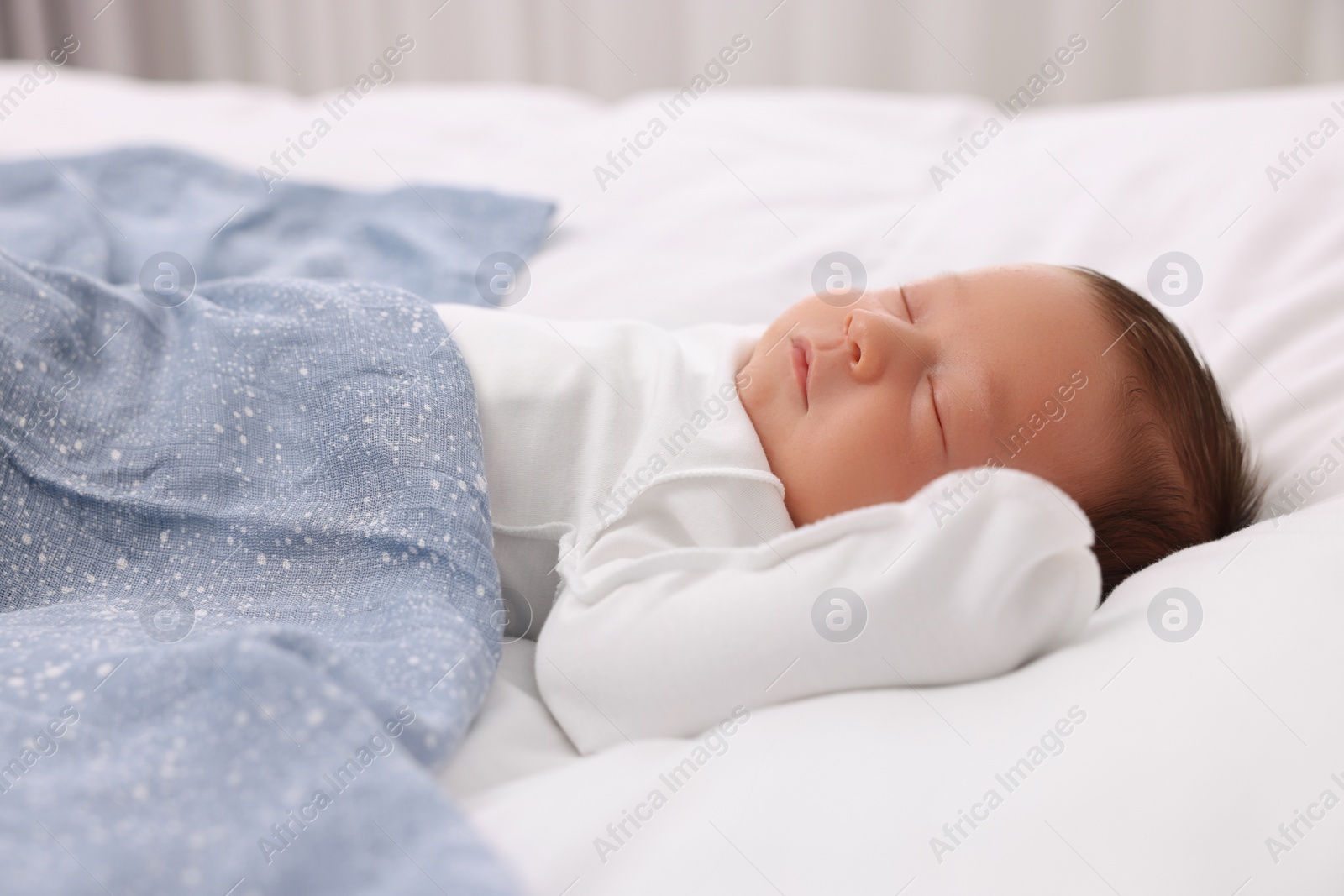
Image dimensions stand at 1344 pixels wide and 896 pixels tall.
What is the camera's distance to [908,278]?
1264 millimetres

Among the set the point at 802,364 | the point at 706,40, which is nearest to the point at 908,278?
the point at 802,364

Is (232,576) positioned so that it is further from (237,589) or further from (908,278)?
(908,278)

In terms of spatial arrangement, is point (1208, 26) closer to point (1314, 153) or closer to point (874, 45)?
point (874, 45)

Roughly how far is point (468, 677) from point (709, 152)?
44.2 inches

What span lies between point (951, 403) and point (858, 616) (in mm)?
264

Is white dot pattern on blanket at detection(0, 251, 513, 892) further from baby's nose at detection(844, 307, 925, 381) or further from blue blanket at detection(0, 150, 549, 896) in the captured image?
baby's nose at detection(844, 307, 925, 381)

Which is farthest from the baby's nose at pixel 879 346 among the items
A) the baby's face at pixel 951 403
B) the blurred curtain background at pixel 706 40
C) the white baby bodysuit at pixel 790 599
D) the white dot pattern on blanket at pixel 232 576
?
the blurred curtain background at pixel 706 40

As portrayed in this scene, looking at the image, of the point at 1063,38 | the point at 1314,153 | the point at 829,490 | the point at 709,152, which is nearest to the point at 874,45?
the point at 1063,38

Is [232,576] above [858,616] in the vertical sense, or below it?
below

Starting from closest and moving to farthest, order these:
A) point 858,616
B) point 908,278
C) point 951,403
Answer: point 858,616 → point 951,403 → point 908,278

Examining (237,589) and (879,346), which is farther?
(879,346)

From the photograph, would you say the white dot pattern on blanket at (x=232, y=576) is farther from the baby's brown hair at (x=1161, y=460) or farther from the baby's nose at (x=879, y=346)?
the baby's brown hair at (x=1161, y=460)

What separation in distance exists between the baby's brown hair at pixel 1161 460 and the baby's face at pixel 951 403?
0.06 ft

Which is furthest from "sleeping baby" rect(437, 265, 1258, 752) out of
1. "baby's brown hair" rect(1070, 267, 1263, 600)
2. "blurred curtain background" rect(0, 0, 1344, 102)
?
"blurred curtain background" rect(0, 0, 1344, 102)
